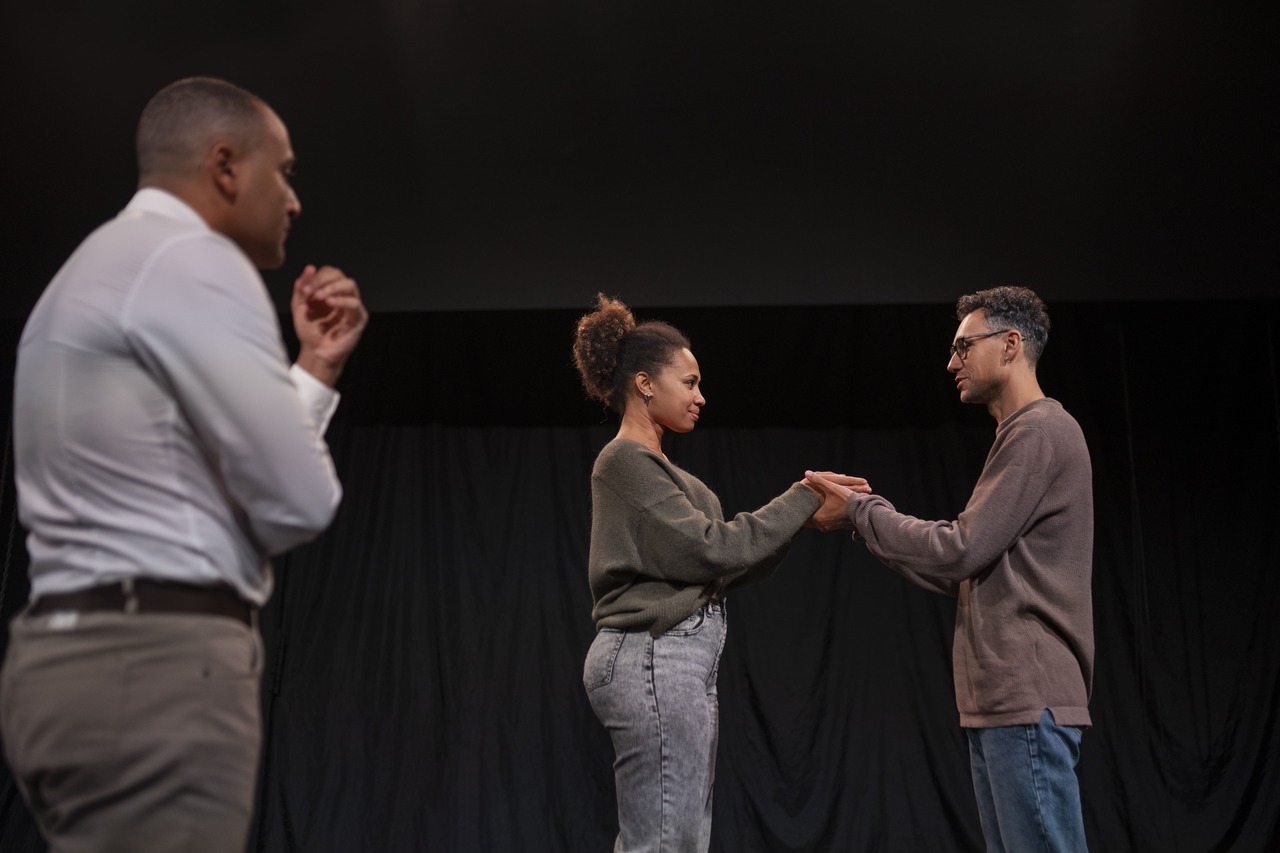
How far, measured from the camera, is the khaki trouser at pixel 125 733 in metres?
0.99

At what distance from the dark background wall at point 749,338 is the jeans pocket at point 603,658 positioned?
81.6 inches

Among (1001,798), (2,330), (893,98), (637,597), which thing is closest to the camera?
(1001,798)

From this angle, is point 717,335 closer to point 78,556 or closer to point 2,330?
point 2,330

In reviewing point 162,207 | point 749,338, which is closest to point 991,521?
point 162,207

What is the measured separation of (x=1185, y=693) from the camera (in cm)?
418

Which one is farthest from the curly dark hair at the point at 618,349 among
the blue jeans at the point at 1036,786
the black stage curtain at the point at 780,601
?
the black stage curtain at the point at 780,601

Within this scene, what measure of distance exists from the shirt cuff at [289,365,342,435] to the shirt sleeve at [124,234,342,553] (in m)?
0.14

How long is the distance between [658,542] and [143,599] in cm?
130

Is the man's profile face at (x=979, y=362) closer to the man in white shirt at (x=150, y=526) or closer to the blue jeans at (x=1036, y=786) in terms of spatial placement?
the blue jeans at (x=1036, y=786)

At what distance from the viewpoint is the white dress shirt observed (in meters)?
1.05

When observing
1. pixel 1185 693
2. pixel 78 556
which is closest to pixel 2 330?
pixel 78 556

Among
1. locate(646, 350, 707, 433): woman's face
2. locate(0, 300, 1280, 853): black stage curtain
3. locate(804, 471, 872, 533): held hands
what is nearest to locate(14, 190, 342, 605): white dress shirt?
locate(646, 350, 707, 433): woman's face

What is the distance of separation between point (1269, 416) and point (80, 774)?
4567 mm

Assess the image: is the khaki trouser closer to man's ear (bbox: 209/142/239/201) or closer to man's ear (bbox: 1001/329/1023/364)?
man's ear (bbox: 209/142/239/201)
